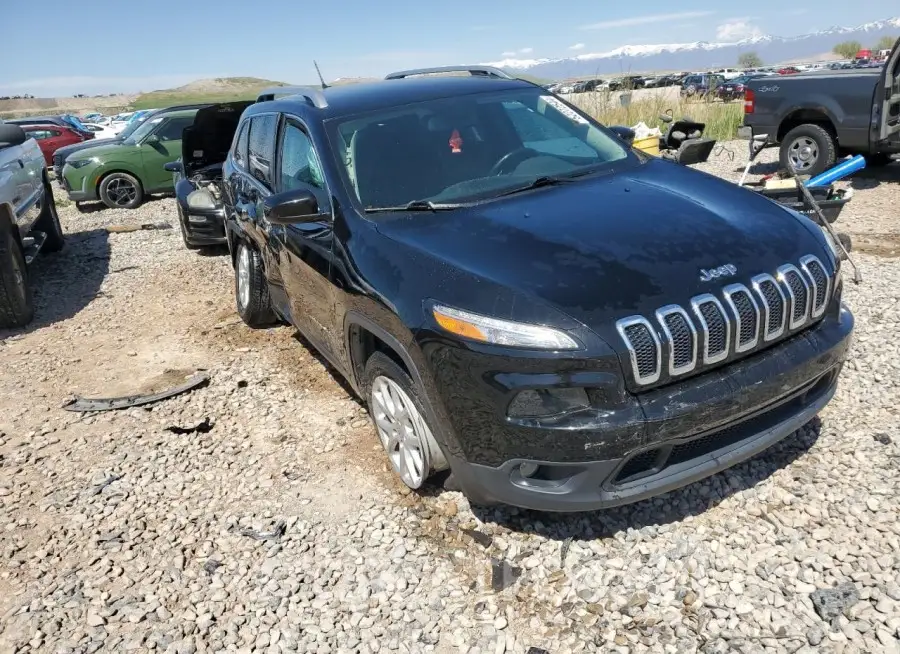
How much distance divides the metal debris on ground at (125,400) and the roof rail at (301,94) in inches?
82.9

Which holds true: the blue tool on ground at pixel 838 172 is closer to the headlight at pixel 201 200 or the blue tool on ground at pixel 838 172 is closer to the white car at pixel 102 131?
the headlight at pixel 201 200

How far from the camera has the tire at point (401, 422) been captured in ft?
9.77

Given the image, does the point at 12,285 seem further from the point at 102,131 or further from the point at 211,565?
the point at 102,131

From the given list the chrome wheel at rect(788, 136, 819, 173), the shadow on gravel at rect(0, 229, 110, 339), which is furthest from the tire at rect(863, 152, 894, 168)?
the shadow on gravel at rect(0, 229, 110, 339)

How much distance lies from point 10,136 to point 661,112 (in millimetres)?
12272

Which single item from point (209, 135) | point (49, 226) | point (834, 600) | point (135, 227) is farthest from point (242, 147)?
point (135, 227)

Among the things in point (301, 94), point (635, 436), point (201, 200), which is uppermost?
point (301, 94)

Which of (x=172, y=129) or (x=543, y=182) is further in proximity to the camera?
(x=172, y=129)

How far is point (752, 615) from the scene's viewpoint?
2504mm

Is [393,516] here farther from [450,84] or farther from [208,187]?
→ [208,187]

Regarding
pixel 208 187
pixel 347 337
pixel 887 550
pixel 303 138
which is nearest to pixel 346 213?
pixel 347 337

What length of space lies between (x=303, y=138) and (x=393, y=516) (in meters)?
2.11

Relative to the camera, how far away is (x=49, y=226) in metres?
9.20

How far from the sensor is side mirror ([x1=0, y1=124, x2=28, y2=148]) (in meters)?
7.42
